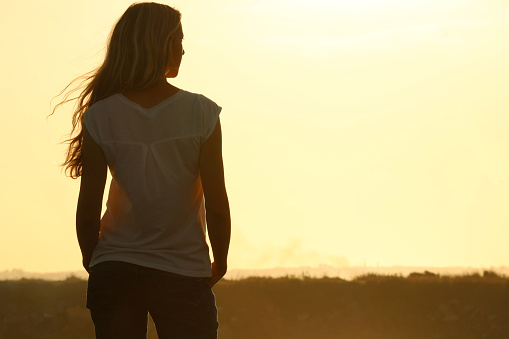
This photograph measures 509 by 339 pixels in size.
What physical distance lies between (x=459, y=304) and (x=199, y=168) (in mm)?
14371

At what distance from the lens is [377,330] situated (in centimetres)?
1673

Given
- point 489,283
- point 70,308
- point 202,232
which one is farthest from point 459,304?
point 202,232

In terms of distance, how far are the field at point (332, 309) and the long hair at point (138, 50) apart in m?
13.4

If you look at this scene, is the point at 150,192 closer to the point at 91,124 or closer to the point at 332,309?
the point at 91,124

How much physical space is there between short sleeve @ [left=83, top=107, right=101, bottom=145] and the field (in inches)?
530

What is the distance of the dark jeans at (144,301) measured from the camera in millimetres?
3592

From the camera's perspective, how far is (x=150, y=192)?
362cm

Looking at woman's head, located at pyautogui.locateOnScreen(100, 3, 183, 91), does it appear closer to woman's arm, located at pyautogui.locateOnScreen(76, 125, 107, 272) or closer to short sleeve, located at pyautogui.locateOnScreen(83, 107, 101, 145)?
short sleeve, located at pyautogui.locateOnScreen(83, 107, 101, 145)

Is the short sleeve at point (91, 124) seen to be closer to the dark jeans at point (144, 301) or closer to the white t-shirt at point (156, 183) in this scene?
the white t-shirt at point (156, 183)

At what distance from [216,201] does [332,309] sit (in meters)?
14.3

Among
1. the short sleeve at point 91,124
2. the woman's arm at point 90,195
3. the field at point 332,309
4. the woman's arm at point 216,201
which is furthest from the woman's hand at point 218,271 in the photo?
the field at point 332,309

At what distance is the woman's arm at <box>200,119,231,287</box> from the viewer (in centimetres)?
368

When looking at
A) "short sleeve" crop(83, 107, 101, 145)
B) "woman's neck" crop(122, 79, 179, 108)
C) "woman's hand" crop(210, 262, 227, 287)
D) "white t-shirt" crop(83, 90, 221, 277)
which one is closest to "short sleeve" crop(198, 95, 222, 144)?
"white t-shirt" crop(83, 90, 221, 277)

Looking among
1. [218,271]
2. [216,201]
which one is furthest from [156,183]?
[218,271]
